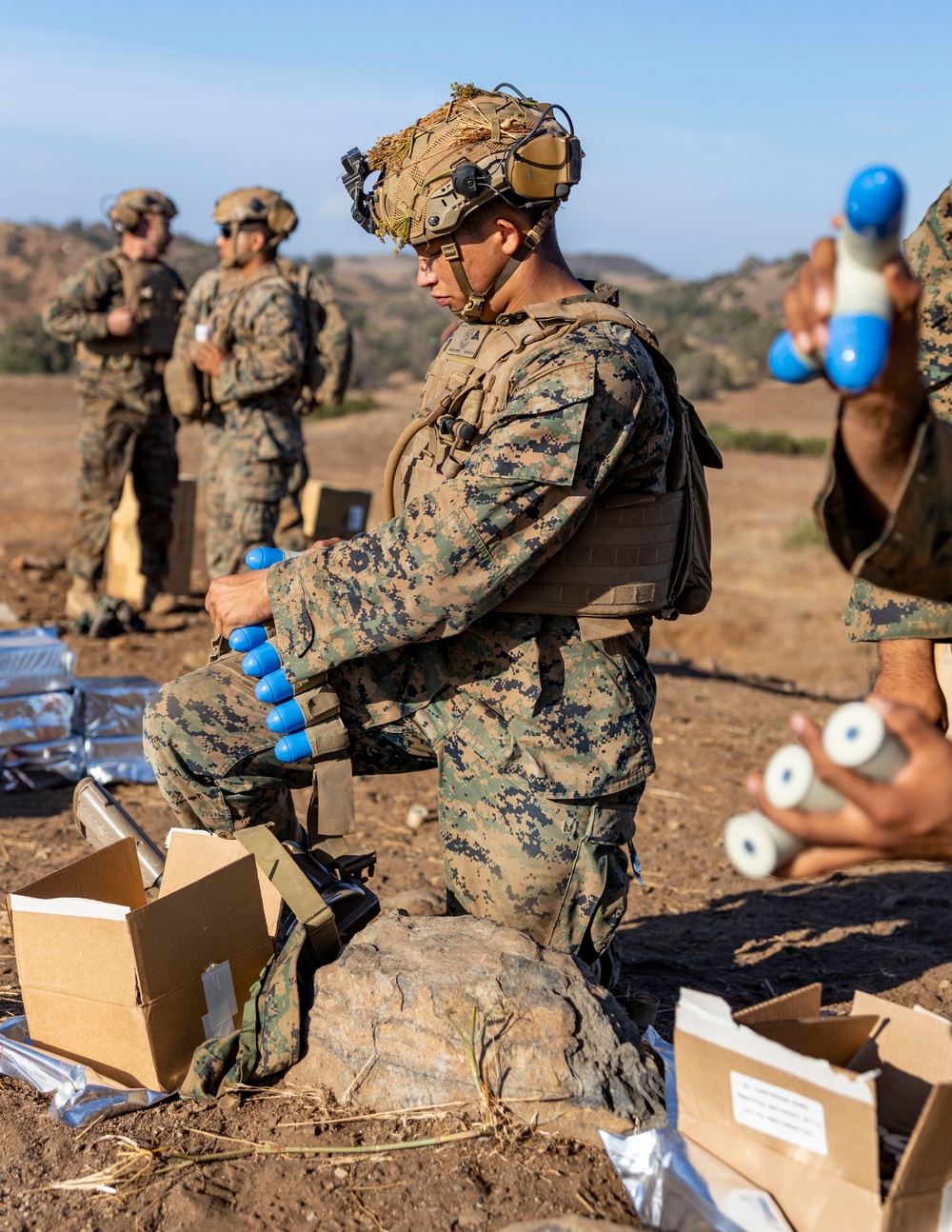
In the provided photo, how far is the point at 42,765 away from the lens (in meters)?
5.62

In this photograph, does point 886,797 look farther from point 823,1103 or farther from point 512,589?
point 512,589

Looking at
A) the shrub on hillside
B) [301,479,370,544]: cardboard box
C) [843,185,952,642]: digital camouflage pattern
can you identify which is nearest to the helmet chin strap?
[843,185,952,642]: digital camouflage pattern

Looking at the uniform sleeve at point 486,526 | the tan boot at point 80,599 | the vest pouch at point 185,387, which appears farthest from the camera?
the tan boot at point 80,599

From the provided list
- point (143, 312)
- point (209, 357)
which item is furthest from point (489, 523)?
point (143, 312)

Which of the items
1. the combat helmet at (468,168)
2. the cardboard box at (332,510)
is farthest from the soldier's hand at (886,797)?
the cardboard box at (332,510)

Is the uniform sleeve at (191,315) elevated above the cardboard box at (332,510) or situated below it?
above

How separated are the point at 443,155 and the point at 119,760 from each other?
11.7ft

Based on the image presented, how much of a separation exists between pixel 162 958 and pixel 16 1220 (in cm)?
56

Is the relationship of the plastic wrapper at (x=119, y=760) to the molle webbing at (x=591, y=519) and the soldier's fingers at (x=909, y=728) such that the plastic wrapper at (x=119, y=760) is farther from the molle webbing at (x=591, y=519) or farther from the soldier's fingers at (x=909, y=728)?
the soldier's fingers at (x=909, y=728)

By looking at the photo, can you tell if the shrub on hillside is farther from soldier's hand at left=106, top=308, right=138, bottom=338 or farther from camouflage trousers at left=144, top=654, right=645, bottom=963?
camouflage trousers at left=144, top=654, right=645, bottom=963

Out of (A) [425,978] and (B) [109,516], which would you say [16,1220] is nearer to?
(A) [425,978]

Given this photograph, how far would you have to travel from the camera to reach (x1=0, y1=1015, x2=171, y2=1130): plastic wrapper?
2672mm

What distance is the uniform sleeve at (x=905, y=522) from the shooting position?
5.77ft

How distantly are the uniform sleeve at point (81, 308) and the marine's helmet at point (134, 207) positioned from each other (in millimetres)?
328
